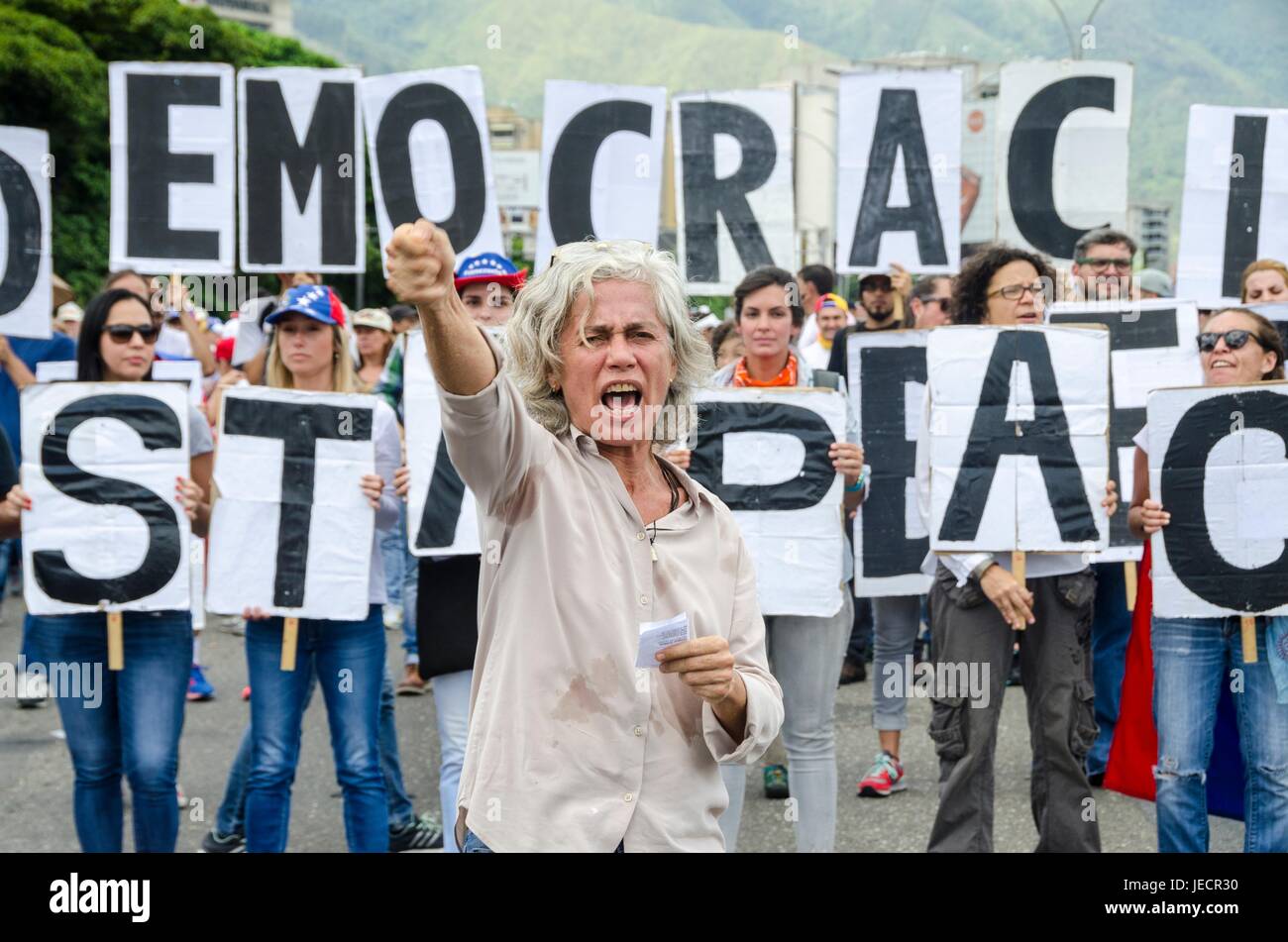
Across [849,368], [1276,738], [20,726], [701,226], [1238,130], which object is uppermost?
[1238,130]

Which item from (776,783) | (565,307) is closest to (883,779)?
(776,783)

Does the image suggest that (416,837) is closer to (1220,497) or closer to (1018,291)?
(1018,291)

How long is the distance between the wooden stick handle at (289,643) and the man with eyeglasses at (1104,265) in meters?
3.88

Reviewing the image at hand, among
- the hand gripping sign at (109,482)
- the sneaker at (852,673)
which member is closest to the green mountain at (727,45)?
the sneaker at (852,673)

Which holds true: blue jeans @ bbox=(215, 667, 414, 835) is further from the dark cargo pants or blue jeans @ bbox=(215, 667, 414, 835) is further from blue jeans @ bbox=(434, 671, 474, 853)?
the dark cargo pants

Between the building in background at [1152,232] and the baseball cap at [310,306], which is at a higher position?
the building in background at [1152,232]

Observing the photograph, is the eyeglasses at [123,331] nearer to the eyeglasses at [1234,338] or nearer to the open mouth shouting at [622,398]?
the open mouth shouting at [622,398]

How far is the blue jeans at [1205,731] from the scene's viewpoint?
15.7ft

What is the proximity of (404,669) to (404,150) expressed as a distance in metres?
3.95

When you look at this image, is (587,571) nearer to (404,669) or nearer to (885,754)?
(885,754)

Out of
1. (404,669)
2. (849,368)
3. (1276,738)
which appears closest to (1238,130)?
(849,368)

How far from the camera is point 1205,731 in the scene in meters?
4.90

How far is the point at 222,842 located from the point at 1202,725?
372 cm

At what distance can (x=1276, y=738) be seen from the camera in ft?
15.7
